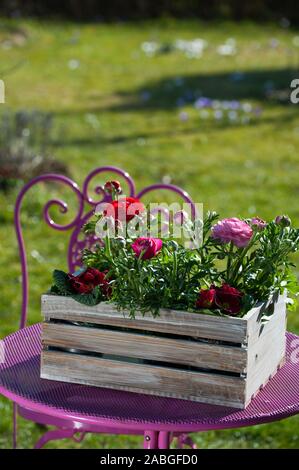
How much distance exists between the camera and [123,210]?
7.76ft

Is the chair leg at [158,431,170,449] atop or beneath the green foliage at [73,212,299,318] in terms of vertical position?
beneath

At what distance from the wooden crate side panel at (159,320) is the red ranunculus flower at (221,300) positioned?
0.14 ft

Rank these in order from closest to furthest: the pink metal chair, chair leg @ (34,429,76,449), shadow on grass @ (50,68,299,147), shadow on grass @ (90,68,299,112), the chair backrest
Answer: the pink metal chair, chair leg @ (34,429,76,449), the chair backrest, shadow on grass @ (50,68,299,147), shadow on grass @ (90,68,299,112)

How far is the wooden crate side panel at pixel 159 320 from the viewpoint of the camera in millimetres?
2119

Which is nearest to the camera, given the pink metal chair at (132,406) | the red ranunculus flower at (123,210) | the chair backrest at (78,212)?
the pink metal chair at (132,406)

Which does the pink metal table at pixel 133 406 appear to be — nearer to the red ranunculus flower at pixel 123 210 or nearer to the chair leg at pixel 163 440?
the chair leg at pixel 163 440

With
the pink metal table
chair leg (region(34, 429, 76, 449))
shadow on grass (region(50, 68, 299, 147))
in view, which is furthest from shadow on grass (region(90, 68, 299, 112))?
the pink metal table

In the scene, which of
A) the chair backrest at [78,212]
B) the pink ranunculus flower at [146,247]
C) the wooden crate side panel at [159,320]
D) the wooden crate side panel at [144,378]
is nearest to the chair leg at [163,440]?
the wooden crate side panel at [144,378]

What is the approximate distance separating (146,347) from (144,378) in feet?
0.26

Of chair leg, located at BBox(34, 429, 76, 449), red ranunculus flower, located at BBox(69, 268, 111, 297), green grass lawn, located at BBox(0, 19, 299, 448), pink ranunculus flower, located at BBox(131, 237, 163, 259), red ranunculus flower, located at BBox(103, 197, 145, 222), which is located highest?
green grass lawn, located at BBox(0, 19, 299, 448)

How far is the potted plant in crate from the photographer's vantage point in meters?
2.15

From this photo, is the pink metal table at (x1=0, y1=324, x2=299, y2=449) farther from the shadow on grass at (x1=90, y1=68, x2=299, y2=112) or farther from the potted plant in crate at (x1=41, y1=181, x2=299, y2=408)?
the shadow on grass at (x1=90, y1=68, x2=299, y2=112)

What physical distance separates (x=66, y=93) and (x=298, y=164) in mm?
3098

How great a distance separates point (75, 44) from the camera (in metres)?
12.3
